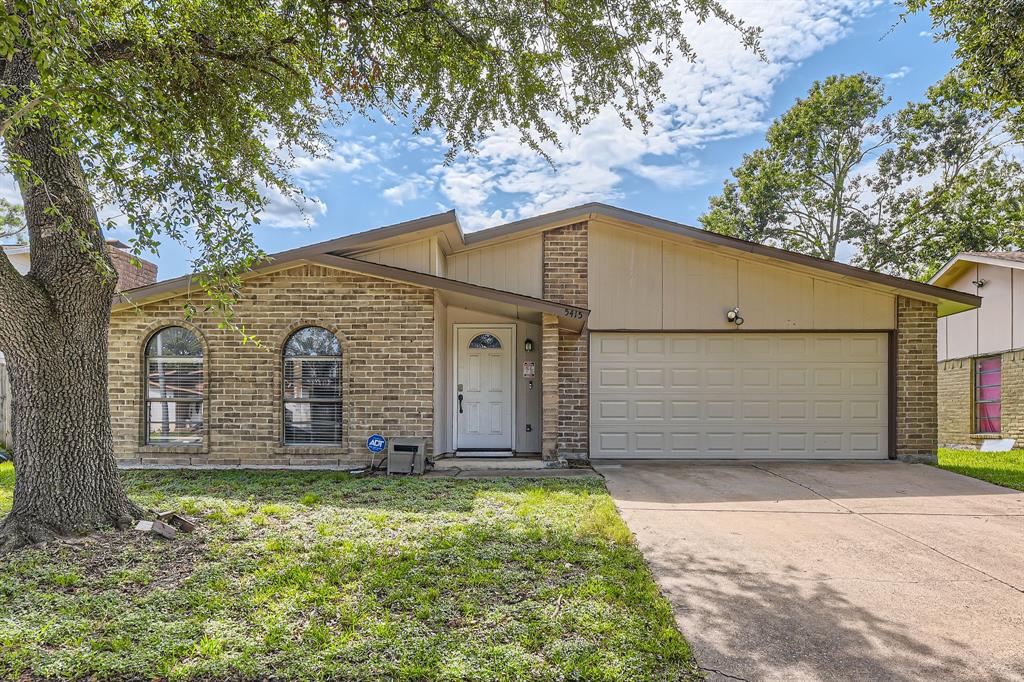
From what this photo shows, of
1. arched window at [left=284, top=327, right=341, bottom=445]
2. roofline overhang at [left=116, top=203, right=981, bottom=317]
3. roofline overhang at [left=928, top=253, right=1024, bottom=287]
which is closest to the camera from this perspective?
roofline overhang at [left=116, top=203, right=981, bottom=317]

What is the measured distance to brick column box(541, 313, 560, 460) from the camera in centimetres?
848

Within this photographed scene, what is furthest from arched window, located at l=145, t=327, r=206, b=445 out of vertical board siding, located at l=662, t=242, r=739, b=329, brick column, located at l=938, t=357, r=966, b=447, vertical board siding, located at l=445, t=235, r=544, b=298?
brick column, located at l=938, t=357, r=966, b=447

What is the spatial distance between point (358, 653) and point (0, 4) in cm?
404

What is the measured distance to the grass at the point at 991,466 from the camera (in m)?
7.51

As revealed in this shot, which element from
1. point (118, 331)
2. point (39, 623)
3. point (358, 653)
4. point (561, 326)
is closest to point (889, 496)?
point (561, 326)

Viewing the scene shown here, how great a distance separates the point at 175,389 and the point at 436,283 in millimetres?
4335

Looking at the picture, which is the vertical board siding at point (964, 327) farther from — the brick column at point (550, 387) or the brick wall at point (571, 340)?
the brick column at point (550, 387)

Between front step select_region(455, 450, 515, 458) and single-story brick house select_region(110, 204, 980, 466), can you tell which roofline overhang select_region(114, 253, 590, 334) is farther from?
front step select_region(455, 450, 515, 458)

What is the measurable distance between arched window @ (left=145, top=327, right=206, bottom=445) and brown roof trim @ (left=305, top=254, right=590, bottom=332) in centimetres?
246

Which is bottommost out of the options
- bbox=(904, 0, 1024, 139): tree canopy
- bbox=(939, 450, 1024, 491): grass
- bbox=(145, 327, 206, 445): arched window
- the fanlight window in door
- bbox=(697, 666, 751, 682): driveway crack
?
bbox=(939, 450, 1024, 491): grass

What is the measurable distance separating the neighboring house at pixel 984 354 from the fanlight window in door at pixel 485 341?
11.2 meters

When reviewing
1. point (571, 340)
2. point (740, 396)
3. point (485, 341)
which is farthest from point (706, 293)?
point (485, 341)

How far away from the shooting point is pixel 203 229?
202 inches

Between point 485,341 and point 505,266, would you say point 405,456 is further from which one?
point 505,266
